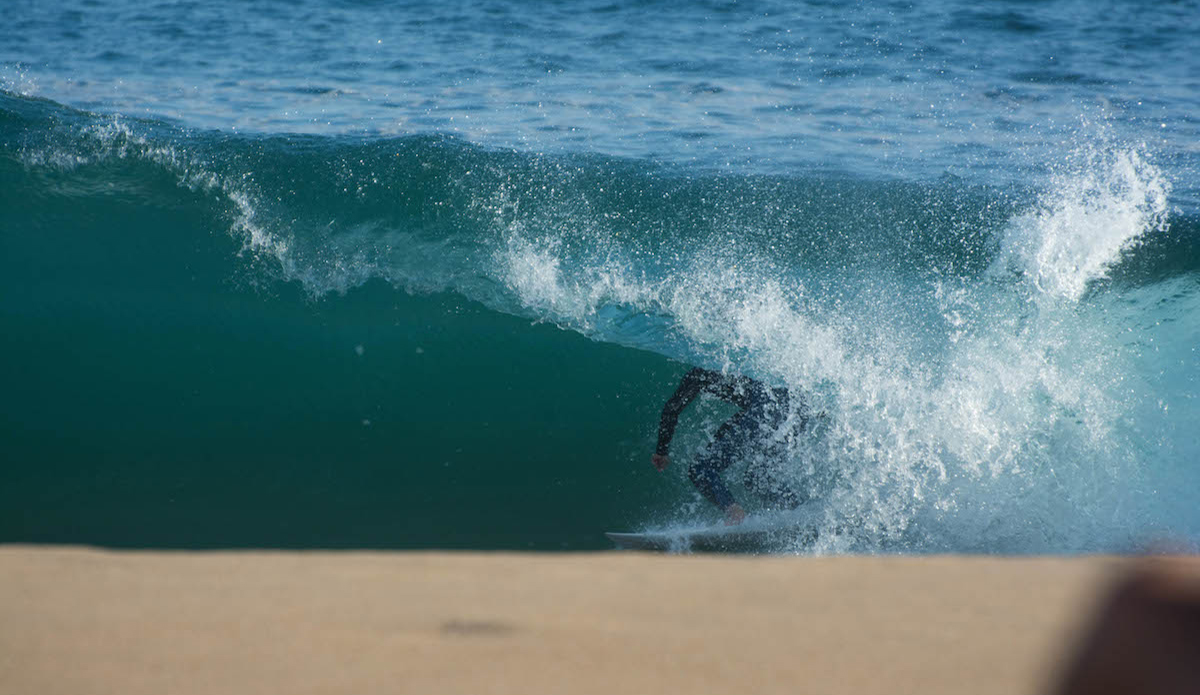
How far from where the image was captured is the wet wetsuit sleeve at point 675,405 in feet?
16.6

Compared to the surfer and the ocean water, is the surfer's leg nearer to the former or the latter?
the surfer

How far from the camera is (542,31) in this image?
468 inches

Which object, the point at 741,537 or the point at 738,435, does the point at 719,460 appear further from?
the point at 741,537

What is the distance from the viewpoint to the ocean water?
5789mm

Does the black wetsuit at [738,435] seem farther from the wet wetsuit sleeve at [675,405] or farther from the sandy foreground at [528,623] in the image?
the sandy foreground at [528,623]

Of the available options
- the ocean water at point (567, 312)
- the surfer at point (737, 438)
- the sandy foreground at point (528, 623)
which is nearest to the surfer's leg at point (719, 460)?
the surfer at point (737, 438)

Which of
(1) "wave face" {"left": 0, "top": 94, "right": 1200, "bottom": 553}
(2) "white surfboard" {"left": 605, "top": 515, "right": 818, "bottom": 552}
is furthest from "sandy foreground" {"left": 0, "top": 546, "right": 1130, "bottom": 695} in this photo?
(1) "wave face" {"left": 0, "top": 94, "right": 1200, "bottom": 553}

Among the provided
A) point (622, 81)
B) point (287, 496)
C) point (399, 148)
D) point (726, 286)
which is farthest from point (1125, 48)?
point (287, 496)

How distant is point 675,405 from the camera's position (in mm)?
5105

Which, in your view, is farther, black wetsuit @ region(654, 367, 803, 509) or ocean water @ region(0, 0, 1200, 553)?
ocean water @ region(0, 0, 1200, 553)

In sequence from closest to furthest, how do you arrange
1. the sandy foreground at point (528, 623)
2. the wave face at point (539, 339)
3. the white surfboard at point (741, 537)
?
1. the sandy foreground at point (528, 623)
2. the white surfboard at point (741, 537)
3. the wave face at point (539, 339)

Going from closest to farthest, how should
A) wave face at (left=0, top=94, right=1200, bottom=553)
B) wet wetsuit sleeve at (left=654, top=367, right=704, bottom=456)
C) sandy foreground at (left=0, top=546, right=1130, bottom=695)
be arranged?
sandy foreground at (left=0, top=546, right=1130, bottom=695) < wet wetsuit sleeve at (left=654, top=367, right=704, bottom=456) < wave face at (left=0, top=94, right=1200, bottom=553)

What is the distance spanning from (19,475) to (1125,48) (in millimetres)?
13210

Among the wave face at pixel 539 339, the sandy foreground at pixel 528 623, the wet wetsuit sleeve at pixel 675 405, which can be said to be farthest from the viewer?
the wave face at pixel 539 339
